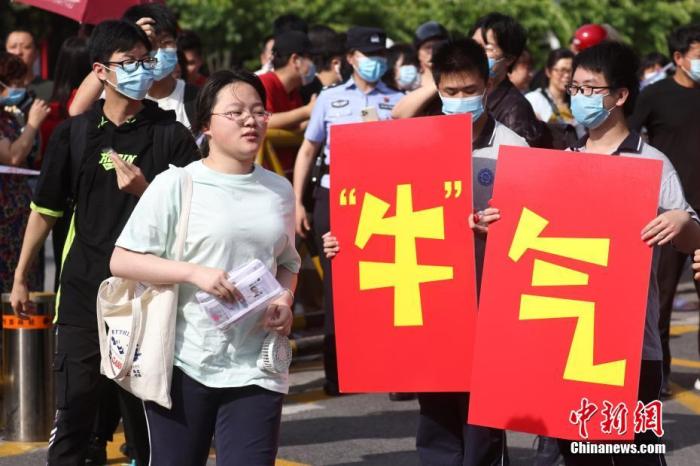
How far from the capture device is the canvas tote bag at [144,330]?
4359mm

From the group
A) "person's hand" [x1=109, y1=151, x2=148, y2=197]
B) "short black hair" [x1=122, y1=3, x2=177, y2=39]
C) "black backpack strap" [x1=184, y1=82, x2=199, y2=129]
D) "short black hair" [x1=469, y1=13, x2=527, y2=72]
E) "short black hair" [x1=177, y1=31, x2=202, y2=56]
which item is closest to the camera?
"person's hand" [x1=109, y1=151, x2=148, y2=197]

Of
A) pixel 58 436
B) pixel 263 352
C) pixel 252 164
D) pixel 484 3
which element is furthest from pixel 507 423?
pixel 484 3

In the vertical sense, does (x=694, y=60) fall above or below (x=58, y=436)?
above

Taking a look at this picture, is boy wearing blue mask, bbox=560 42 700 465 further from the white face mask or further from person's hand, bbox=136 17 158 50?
the white face mask

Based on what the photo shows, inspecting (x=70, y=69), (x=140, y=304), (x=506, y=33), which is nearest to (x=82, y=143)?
(x=140, y=304)

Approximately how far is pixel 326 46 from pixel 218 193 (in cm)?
598

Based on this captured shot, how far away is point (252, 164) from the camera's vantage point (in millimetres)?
4547

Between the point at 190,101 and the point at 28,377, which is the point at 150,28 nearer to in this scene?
the point at 190,101

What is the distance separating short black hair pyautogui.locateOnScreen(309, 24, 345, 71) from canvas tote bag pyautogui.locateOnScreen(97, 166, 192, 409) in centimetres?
562

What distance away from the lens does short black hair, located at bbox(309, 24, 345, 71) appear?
10.2 meters

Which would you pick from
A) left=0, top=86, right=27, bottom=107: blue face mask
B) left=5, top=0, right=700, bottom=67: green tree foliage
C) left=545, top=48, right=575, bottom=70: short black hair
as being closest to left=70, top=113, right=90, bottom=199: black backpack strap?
left=0, top=86, right=27, bottom=107: blue face mask

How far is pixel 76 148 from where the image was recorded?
5.48 metres

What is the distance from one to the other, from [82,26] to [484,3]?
1715 centimetres

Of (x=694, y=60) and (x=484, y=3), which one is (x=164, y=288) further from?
(x=484, y=3)
